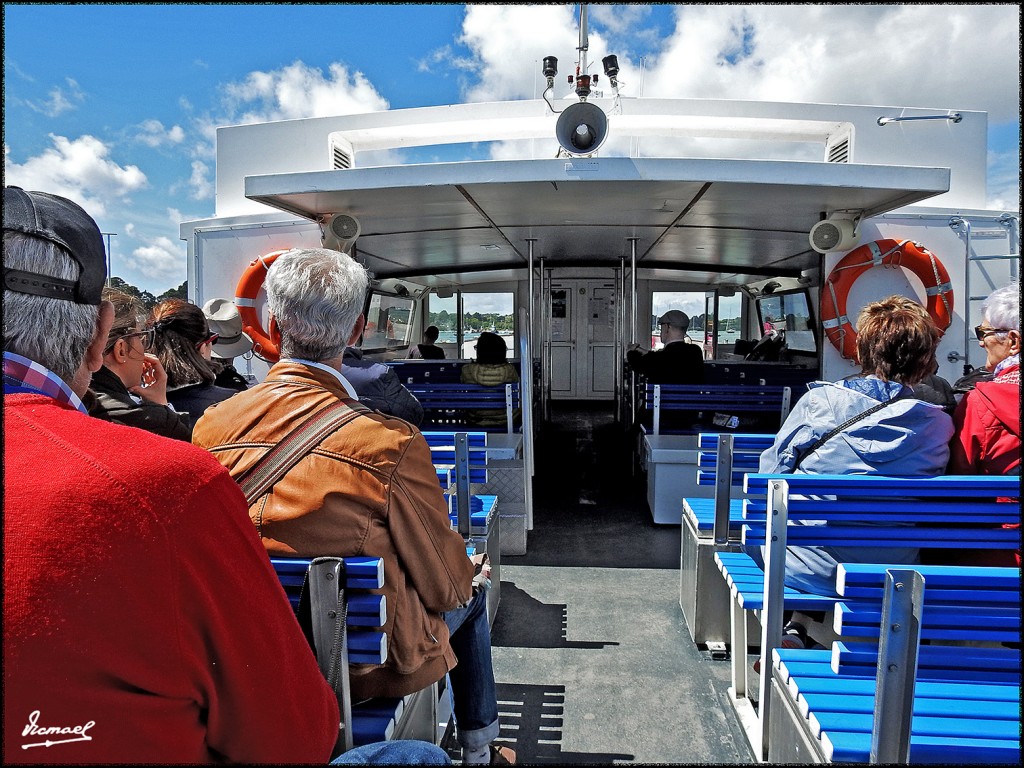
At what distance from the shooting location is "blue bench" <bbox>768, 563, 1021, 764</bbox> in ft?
4.50

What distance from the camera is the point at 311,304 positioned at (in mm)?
1511

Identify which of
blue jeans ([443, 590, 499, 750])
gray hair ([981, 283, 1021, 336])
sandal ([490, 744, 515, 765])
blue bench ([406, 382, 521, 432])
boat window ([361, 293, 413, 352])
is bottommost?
sandal ([490, 744, 515, 765])

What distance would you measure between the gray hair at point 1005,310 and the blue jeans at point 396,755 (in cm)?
229

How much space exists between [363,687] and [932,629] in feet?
4.60

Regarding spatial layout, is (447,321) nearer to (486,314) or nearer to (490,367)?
(486,314)

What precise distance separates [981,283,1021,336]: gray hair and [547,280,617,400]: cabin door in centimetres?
859

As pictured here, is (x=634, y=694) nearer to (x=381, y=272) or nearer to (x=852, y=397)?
(x=852, y=397)

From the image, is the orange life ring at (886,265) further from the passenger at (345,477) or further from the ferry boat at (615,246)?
the passenger at (345,477)

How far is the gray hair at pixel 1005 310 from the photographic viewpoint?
2127 millimetres

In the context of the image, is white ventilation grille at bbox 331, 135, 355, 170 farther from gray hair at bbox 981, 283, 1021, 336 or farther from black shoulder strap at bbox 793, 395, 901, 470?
gray hair at bbox 981, 283, 1021, 336

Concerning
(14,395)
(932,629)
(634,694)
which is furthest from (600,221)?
(14,395)

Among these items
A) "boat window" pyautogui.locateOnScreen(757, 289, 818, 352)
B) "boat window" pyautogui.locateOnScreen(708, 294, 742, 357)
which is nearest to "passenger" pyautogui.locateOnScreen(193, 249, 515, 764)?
"boat window" pyautogui.locateOnScreen(757, 289, 818, 352)

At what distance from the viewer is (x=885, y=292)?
4.71 metres

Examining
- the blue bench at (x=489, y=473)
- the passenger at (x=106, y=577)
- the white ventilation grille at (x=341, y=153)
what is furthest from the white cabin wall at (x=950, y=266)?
the passenger at (x=106, y=577)
